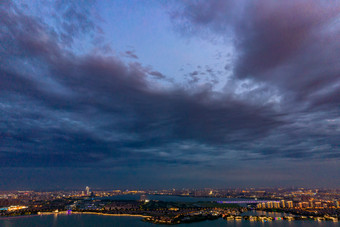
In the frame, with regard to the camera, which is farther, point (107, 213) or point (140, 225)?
point (107, 213)

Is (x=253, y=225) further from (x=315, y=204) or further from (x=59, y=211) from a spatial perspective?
(x=59, y=211)

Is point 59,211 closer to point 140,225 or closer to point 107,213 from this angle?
point 107,213

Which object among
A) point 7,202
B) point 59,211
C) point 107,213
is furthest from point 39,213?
point 7,202

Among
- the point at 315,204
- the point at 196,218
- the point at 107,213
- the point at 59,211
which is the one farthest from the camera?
the point at 315,204

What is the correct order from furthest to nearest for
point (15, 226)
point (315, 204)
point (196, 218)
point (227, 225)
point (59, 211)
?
point (315, 204)
point (59, 211)
point (196, 218)
point (227, 225)
point (15, 226)

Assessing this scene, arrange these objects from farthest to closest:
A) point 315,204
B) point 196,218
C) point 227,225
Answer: point 315,204 < point 196,218 < point 227,225

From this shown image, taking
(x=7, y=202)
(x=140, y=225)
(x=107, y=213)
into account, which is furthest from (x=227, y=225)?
(x=7, y=202)

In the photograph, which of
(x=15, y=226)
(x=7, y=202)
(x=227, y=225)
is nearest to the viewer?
(x=15, y=226)

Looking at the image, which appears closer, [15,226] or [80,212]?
[15,226]
